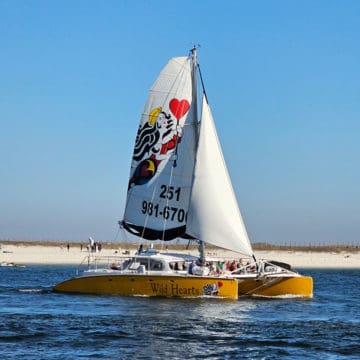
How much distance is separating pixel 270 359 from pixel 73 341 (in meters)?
7.00

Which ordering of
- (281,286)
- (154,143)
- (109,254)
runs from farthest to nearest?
(109,254) → (154,143) → (281,286)

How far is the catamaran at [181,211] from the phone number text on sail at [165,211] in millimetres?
58

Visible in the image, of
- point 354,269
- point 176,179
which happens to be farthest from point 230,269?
point 354,269

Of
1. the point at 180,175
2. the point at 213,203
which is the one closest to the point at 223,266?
the point at 213,203

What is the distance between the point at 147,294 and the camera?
47.2 metres

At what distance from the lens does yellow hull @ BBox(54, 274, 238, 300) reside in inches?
1827

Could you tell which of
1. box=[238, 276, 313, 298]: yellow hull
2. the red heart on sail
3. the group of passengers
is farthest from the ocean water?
the red heart on sail

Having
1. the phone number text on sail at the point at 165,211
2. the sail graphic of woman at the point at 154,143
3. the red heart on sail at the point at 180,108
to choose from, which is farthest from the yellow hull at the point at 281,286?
the red heart on sail at the point at 180,108

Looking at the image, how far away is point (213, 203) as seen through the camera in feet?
163

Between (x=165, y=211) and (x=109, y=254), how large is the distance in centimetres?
5559

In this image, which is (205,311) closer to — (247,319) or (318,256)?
(247,319)

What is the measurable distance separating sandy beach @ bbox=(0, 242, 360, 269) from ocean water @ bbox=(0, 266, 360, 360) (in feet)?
205

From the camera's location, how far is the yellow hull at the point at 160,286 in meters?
46.4

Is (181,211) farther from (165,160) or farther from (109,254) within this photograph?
(109,254)
